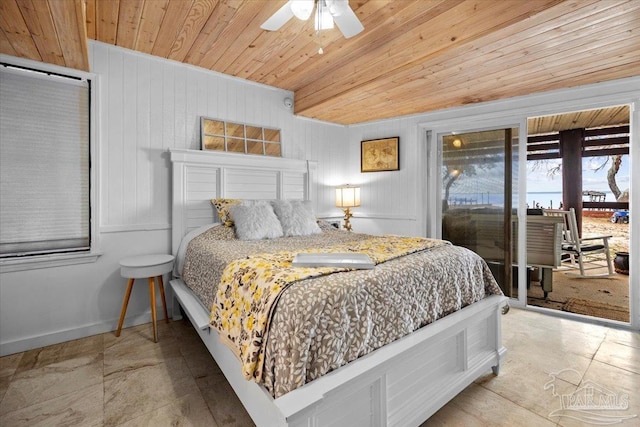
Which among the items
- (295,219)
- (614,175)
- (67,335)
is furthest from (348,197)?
(614,175)

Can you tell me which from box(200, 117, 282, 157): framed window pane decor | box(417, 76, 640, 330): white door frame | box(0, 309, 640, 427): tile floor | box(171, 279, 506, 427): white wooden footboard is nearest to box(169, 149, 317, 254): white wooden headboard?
box(200, 117, 282, 157): framed window pane decor

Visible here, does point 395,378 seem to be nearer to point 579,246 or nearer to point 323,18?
point 323,18

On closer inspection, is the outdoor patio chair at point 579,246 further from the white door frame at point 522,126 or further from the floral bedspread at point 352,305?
the floral bedspread at point 352,305

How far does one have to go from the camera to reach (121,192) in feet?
8.98

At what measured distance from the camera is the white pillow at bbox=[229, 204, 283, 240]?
2724 millimetres

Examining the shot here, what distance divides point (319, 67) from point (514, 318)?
3.15m

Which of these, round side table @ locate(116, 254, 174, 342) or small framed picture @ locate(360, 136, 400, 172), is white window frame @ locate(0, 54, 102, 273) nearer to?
round side table @ locate(116, 254, 174, 342)

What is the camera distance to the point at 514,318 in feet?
9.90

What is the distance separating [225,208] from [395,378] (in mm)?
2184

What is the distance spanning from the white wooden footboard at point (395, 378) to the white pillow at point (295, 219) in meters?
1.13

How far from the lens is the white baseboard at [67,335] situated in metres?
2.30

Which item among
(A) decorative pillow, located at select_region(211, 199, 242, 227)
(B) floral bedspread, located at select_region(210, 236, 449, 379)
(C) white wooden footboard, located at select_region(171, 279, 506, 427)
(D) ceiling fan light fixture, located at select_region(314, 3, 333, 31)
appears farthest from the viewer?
(A) decorative pillow, located at select_region(211, 199, 242, 227)

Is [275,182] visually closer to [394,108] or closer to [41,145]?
[394,108]

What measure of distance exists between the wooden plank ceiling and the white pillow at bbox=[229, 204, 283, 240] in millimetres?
1407
